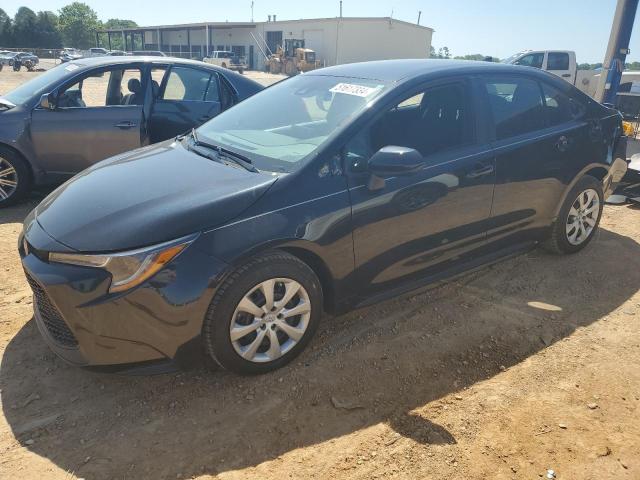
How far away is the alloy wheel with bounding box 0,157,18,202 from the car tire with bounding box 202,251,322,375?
396 cm

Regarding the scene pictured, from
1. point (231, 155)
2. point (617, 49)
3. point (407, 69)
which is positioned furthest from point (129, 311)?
point (617, 49)

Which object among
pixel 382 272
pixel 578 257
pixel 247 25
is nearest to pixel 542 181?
pixel 578 257

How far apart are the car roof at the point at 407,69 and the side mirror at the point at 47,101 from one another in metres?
3.07

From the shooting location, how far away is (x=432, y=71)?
337cm

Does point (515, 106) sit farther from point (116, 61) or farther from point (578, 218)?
point (116, 61)

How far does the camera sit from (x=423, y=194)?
314 centimetres

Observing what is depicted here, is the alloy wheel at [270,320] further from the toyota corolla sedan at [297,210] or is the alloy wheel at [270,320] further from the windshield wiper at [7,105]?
the windshield wiper at [7,105]

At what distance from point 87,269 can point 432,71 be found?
2.45 meters

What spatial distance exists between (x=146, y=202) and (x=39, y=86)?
387 centimetres

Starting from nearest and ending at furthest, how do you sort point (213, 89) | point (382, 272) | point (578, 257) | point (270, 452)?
point (270, 452)
point (382, 272)
point (578, 257)
point (213, 89)

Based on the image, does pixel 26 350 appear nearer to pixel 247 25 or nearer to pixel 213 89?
pixel 213 89

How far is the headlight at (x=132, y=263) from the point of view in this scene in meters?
2.33

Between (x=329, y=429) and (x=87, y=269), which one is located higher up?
(x=87, y=269)

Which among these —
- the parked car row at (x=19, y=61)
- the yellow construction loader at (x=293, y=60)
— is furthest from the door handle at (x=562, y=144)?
the parked car row at (x=19, y=61)
